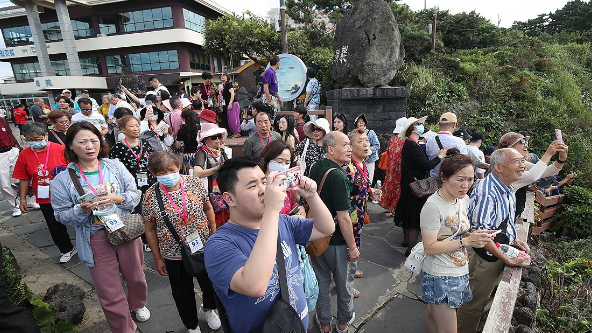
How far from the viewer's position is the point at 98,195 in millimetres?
2645

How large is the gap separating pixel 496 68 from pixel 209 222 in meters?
13.2

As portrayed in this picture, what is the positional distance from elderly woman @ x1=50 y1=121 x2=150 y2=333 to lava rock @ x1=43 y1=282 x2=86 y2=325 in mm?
611

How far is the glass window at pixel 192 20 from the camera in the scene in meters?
26.8

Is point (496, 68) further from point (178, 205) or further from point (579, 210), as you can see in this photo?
point (178, 205)

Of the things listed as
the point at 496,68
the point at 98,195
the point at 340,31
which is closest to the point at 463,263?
the point at 98,195

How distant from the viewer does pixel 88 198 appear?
2523mm

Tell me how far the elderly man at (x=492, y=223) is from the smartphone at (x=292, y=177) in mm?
1934

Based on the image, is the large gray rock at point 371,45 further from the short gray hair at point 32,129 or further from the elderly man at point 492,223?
the short gray hair at point 32,129

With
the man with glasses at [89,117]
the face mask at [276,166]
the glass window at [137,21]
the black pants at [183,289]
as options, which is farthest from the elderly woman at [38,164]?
the glass window at [137,21]

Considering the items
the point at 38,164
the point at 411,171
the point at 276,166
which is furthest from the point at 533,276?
the point at 38,164

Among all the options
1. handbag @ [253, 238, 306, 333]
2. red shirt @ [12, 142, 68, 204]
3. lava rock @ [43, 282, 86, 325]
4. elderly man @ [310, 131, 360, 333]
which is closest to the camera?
handbag @ [253, 238, 306, 333]

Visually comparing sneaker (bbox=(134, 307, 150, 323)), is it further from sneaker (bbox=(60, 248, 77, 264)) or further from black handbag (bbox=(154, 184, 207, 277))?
sneaker (bbox=(60, 248, 77, 264))

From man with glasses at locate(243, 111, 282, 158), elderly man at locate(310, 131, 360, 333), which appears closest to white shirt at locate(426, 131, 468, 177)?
elderly man at locate(310, 131, 360, 333)

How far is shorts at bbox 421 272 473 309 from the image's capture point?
2.43 metres
